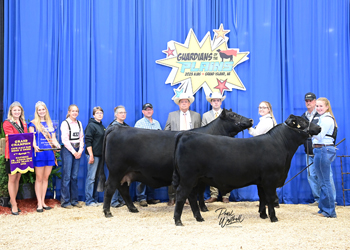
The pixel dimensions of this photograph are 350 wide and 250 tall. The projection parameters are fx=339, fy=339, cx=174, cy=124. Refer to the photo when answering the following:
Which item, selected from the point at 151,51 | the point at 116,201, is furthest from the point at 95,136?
the point at 151,51

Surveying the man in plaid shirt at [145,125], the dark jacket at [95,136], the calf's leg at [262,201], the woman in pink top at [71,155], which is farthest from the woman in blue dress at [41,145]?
the calf's leg at [262,201]

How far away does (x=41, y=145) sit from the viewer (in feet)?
16.4

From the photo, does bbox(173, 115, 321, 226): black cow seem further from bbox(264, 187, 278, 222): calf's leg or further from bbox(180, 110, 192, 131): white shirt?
bbox(180, 110, 192, 131): white shirt

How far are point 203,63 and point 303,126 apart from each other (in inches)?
96.5

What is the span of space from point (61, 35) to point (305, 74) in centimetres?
443

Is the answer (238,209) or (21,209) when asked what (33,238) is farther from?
(238,209)

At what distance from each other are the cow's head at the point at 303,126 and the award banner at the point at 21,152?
141 inches

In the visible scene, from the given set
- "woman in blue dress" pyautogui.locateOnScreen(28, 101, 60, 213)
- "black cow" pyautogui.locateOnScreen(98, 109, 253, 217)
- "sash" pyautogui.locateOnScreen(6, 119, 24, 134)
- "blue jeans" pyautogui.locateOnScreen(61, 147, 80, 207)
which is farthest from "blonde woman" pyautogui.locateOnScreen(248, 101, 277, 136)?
"sash" pyautogui.locateOnScreen(6, 119, 24, 134)

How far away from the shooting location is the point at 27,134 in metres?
4.87

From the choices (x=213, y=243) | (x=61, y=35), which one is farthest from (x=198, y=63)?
(x=213, y=243)

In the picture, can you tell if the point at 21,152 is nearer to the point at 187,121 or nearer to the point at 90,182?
the point at 90,182

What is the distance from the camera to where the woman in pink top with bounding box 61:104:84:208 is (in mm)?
5320

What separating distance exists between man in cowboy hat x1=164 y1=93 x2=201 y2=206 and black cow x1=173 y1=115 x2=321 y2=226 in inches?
62.2

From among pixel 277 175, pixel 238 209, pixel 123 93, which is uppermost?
pixel 123 93
